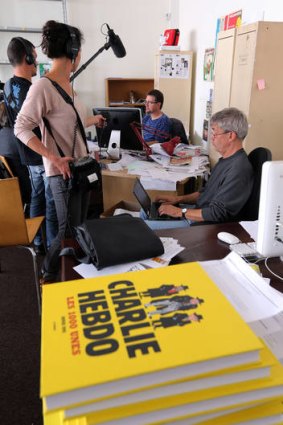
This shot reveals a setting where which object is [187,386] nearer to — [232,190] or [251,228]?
[251,228]

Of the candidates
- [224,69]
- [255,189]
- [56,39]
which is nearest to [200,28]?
[224,69]

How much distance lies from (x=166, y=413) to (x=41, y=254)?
2.47 meters

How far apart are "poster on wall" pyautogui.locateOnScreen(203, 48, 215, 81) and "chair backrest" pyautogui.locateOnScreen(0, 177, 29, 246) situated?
2422 millimetres

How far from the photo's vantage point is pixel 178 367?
49cm

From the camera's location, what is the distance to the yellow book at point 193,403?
1.56 ft

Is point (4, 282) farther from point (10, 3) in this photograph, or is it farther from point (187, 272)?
point (10, 3)

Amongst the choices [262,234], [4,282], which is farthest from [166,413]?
[4,282]

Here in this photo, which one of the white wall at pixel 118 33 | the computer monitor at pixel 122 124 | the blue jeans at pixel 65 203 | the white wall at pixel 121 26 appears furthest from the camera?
the white wall at pixel 118 33

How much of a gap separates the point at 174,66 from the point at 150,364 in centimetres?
386

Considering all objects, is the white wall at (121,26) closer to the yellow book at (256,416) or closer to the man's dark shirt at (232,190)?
the man's dark shirt at (232,190)

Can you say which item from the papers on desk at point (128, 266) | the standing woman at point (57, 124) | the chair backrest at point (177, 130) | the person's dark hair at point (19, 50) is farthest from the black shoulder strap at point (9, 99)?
the papers on desk at point (128, 266)

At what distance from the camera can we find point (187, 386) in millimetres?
500

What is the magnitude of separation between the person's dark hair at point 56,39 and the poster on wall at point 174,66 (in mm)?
2166

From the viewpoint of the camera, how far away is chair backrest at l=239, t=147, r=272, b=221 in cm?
168
